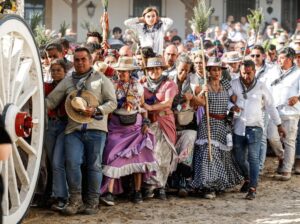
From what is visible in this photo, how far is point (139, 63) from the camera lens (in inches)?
288

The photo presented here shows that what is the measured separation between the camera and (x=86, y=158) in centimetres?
624

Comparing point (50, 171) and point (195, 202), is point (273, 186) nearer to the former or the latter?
point (195, 202)

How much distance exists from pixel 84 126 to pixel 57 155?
0.43m

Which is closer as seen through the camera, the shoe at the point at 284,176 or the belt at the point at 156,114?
the belt at the point at 156,114

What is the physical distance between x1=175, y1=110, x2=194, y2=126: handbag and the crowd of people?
0.01 meters

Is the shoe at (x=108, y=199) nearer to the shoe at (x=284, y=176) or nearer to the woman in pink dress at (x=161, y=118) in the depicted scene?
the woman in pink dress at (x=161, y=118)

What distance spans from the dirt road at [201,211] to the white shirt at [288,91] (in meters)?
1.36

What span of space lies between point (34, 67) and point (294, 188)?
158 inches

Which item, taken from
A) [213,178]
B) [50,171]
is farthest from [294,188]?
[50,171]

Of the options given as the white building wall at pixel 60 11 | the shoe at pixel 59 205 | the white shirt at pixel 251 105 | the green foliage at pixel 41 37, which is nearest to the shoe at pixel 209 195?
the white shirt at pixel 251 105

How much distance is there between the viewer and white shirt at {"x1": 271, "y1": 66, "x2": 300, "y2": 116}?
8141mm

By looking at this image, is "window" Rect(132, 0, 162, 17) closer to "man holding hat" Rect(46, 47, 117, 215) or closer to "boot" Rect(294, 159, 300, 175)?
"boot" Rect(294, 159, 300, 175)

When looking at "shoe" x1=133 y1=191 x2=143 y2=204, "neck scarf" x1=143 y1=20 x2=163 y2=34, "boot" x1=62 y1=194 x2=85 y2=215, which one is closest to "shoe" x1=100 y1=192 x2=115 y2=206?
"shoe" x1=133 y1=191 x2=143 y2=204

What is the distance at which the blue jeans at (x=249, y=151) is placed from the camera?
22.7 ft
